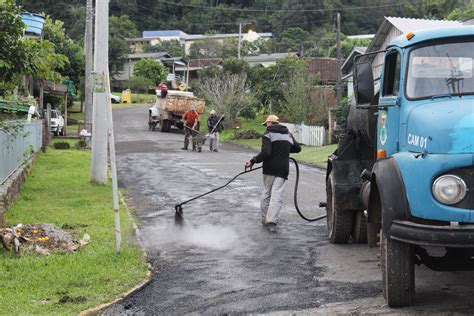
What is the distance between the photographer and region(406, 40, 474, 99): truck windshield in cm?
686

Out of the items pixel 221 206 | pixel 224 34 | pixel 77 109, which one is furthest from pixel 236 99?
pixel 224 34

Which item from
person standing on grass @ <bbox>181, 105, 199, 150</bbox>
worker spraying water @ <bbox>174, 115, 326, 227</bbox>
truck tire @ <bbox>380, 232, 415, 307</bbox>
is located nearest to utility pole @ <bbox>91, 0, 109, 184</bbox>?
worker spraying water @ <bbox>174, 115, 326, 227</bbox>

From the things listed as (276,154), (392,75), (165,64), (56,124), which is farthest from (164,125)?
(165,64)

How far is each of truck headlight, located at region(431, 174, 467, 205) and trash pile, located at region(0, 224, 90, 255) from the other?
5.22m

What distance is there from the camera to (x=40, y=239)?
9.69 metres

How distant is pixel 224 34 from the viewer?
382 ft

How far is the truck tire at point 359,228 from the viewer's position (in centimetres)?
1000

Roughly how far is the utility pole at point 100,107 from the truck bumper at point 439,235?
34.6 feet

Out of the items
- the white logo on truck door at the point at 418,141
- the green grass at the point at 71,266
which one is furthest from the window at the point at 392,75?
the green grass at the point at 71,266

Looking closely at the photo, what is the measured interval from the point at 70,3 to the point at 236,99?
35.9 metres

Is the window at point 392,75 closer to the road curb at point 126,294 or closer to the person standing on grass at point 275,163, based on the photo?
the road curb at point 126,294

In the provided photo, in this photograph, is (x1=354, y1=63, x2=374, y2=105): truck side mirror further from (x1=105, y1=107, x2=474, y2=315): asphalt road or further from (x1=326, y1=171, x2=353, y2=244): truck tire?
(x1=326, y1=171, x2=353, y2=244): truck tire

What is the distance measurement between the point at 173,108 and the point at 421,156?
121 feet

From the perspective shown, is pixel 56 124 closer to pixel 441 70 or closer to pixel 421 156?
pixel 441 70
